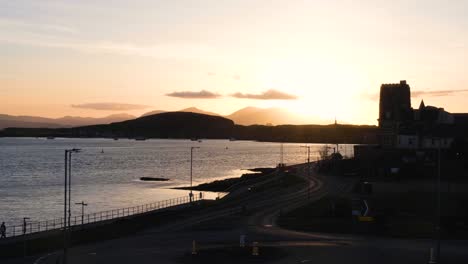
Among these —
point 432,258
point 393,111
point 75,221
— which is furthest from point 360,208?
point 393,111

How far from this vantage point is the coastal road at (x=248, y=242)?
3928cm

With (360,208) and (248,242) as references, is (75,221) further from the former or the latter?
(360,208)

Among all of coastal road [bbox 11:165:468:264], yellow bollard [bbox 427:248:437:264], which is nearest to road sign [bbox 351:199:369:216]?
coastal road [bbox 11:165:468:264]

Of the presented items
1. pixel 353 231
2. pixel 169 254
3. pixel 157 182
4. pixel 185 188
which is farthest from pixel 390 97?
pixel 169 254

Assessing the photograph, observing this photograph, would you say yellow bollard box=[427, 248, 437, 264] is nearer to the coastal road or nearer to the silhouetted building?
the coastal road

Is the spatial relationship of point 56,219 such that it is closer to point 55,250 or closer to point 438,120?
point 55,250

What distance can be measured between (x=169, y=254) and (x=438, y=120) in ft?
274

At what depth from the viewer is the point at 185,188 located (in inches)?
5012

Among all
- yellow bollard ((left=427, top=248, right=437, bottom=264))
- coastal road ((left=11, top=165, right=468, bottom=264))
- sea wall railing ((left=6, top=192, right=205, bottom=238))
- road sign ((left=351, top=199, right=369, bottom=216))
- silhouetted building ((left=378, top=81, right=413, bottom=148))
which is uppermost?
silhouetted building ((left=378, top=81, right=413, bottom=148))

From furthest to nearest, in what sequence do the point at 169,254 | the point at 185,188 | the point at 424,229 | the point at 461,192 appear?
the point at 185,188
the point at 461,192
the point at 424,229
the point at 169,254

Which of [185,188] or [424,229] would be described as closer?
[424,229]

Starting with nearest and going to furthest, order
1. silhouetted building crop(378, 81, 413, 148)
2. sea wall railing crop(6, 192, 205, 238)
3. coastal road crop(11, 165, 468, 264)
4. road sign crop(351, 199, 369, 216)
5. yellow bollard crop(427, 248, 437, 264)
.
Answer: yellow bollard crop(427, 248, 437, 264) < coastal road crop(11, 165, 468, 264) < road sign crop(351, 199, 369, 216) < sea wall railing crop(6, 192, 205, 238) < silhouetted building crop(378, 81, 413, 148)

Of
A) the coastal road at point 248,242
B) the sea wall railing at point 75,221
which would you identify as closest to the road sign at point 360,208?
the coastal road at point 248,242

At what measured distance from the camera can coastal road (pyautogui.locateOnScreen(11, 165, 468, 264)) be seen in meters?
39.3
